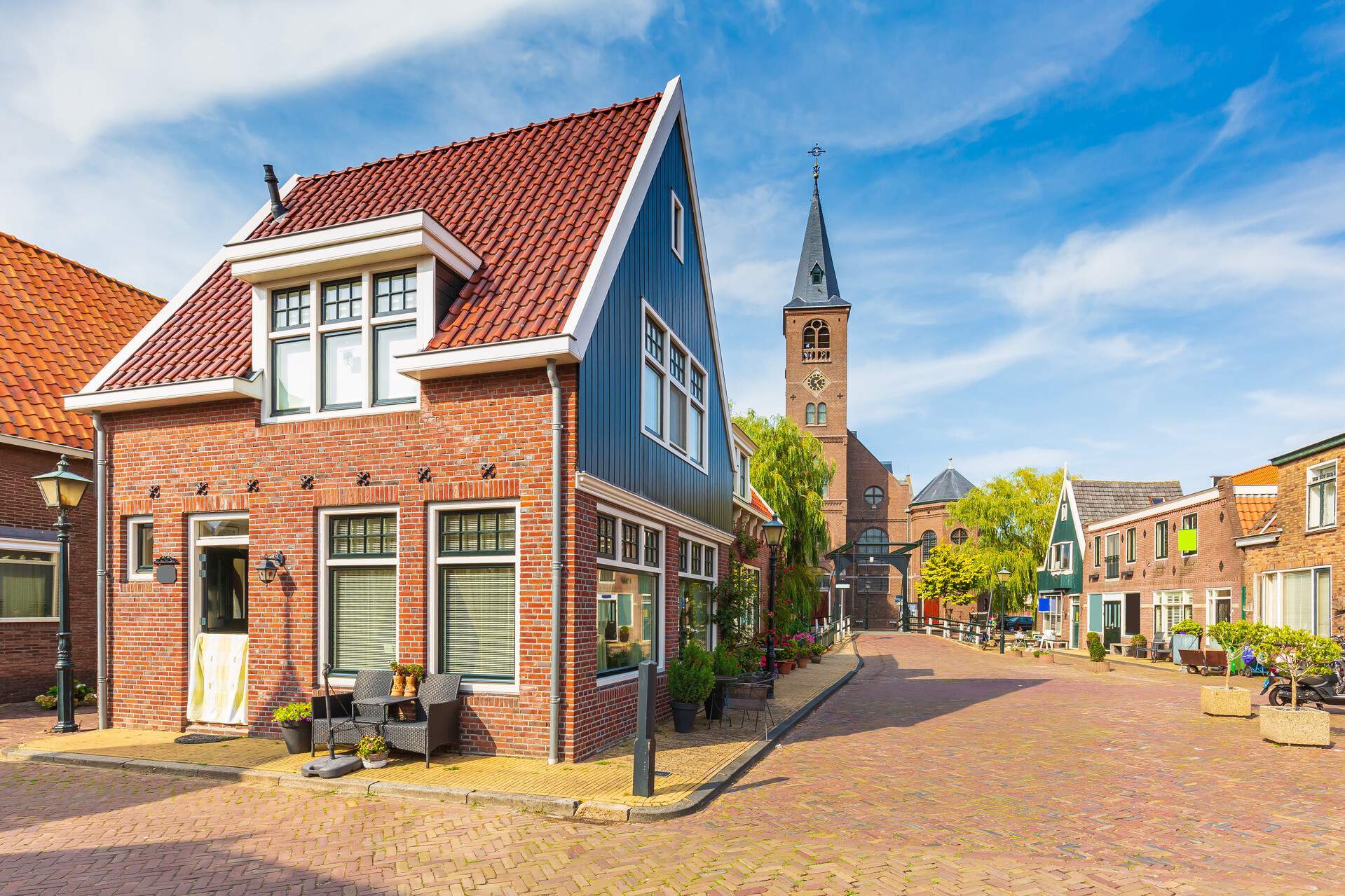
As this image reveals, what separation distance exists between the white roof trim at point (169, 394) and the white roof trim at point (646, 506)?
4.56m

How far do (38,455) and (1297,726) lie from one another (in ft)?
64.6

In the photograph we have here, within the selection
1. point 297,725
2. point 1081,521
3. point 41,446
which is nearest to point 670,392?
point 297,725

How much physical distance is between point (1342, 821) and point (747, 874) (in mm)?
5913

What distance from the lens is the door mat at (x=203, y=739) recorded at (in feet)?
34.8

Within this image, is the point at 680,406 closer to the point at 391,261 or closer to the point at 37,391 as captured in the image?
the point at 391,261

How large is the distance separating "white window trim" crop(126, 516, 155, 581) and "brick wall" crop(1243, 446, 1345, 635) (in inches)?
972

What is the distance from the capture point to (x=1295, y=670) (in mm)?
13375

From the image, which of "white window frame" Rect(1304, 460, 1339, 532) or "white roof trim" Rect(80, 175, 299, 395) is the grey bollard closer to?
"white roof trim" Rect(80, 175, 299, 395)

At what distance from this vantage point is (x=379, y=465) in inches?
409

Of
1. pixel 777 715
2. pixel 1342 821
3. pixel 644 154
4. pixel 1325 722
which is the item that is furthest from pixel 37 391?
pixel 1325 722

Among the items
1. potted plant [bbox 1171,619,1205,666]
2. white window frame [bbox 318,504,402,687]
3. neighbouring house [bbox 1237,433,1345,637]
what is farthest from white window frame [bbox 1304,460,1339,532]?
white window frame [bbox 318,504,402,687]

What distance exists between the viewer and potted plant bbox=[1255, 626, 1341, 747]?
12.3 metres

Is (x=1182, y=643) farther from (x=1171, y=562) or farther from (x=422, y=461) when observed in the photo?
(x=422, y=461)

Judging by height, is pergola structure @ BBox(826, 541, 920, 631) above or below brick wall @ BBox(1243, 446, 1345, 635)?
below
